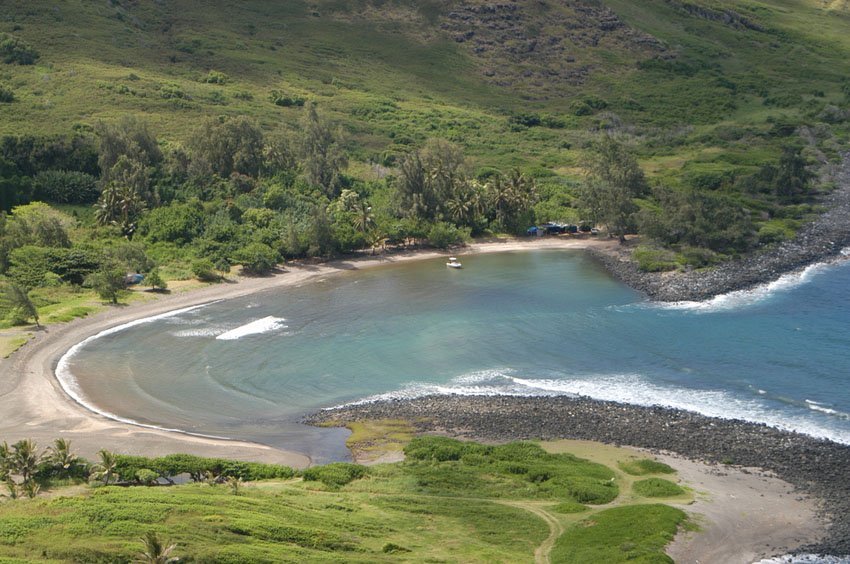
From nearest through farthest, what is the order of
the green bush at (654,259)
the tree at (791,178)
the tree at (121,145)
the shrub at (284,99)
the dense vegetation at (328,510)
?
1. the dense vegetation at (328,510)
2. the green bush at (654,259)
3. the tree at (121,145)
4. the tree at (791,178)
5. the shrub at (284,99)

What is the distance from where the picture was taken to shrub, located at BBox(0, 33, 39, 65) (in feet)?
557

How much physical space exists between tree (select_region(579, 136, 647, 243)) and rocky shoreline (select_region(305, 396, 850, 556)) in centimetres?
5745

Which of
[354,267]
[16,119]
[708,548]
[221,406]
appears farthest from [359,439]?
[16,119]

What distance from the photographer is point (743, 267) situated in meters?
106

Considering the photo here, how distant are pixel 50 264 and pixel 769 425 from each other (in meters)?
77.0

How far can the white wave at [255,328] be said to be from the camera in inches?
3487

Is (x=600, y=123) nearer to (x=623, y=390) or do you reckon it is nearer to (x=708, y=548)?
(x=623, y=390)

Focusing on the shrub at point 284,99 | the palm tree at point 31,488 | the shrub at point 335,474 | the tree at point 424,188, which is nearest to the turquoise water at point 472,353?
the shrub at point 335,474

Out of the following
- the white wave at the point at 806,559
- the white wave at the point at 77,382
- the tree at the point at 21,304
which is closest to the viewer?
the white wave at the point at 806,559

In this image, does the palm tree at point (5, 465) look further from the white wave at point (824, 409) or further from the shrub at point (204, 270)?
the shrub at point (204, 270)

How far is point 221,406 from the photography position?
72250mm

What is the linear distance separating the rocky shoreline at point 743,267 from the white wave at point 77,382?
47.9 metres

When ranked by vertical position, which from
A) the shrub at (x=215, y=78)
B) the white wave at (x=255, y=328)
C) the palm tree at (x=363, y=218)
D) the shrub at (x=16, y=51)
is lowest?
the white wave at (x=255, y=328)

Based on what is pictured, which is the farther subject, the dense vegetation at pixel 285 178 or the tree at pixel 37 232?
the dense vegetation at pixel 285 178
